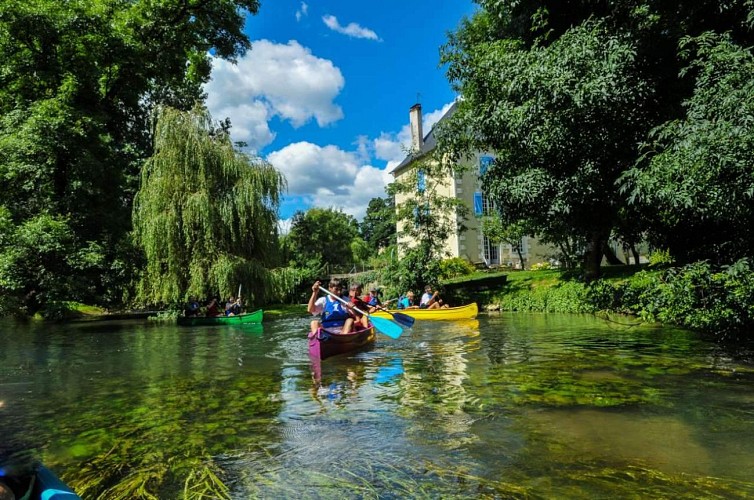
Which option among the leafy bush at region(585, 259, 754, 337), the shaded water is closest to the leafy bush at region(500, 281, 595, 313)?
the shaded water

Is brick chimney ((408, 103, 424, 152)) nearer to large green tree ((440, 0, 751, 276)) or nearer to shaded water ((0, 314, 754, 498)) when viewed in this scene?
large green tree ((440, 0, 751, 276))

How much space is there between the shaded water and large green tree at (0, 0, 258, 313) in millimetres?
9666

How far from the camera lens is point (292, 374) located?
9.39 meters

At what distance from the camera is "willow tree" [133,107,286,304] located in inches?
853

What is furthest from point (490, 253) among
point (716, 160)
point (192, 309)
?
point (716, 160)

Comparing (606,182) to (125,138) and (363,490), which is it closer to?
(363,490)

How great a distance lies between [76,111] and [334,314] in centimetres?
1555

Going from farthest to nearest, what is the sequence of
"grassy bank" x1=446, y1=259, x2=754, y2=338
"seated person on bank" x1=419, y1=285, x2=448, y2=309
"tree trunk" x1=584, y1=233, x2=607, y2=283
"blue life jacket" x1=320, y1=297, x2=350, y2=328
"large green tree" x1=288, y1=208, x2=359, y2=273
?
"large green tree" x1=288, y1=208, x2=359, y2=273, "seated person on bank" x1=419, y1=285, x2=448, y2=309, "tree trunk" x1=584, y1=233, x2=607, y2=283, "blue life jacket" x1=320, y1=297, x2=350, y2=328, "grassy bank" x1=446, y1=259, x2=754, y2=338

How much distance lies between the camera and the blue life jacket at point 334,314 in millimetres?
12070

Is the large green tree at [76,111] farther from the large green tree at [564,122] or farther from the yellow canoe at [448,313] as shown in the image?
the large green tree at [564,122]

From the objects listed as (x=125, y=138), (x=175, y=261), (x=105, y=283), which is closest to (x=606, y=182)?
(x=175, y=261)

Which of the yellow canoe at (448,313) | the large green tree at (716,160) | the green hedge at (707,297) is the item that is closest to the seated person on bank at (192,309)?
the yellow canoe at (448,313)

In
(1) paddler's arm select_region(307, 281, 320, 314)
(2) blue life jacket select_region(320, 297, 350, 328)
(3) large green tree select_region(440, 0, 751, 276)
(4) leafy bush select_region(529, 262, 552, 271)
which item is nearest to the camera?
(1) paddler's arm select_region(307, 281, 320, 314)

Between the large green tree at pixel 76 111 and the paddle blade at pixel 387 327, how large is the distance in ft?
42.6
